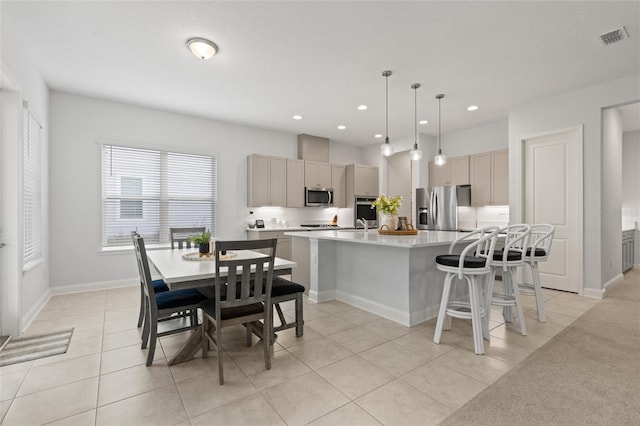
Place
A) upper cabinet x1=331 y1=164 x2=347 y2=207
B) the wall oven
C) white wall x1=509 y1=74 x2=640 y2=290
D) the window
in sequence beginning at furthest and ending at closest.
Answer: the wall oven < upper cabinet x1=331 y1=164 x2=347 y2=207 < white wall x1=509 y1=74 x2=640 y2=290 < the window

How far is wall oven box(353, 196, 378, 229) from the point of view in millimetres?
6957

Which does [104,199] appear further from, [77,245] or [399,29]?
[399,29]

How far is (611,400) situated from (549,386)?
30 centimetres

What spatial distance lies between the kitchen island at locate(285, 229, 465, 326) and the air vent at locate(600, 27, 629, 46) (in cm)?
227

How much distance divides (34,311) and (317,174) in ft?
15.7

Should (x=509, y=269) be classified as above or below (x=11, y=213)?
below

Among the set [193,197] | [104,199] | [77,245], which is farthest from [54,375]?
[193,197]

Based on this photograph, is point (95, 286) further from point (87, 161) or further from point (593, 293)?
point (593, 293)

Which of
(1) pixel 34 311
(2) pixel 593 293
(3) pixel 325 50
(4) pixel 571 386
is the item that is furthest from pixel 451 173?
(1) pixel 34 311

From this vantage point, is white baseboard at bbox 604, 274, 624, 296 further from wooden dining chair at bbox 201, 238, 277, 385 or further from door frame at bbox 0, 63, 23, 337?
door frame at bbox 0, 63, 23, 337

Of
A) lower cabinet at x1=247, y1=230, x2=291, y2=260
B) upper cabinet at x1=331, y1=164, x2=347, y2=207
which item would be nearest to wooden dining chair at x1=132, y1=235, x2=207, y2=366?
lower cabinet at x1=247, y1=230, x2=291, y2=260

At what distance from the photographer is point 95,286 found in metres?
4.47

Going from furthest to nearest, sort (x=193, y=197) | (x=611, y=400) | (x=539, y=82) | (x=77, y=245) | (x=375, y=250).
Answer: (x=193, y=197)
(x=77, y=245)
(x=539, y=82)
(x=375, y=250)
(x=611, y=400)

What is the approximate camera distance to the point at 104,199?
460 centimetres
